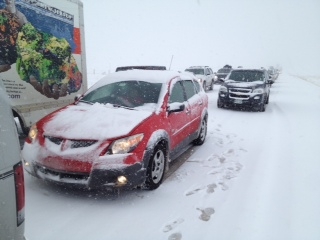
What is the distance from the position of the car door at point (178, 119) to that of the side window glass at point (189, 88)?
223mm

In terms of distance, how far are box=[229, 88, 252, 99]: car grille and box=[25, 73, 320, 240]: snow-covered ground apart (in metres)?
6.04

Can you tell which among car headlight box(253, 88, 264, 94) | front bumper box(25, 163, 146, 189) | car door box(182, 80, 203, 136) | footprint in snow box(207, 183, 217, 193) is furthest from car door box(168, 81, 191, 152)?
car headlight box(253, 88, 264, 94)

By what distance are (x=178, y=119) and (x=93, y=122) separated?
1.64 metres

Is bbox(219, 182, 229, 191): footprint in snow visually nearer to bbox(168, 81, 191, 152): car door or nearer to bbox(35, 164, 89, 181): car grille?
bbox(168, 81, 191, 152): car door

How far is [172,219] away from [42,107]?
4.21 m

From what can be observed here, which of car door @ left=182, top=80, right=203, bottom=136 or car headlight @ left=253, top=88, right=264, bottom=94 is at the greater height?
car door @ left=182, top=80, right=203, bottom=136

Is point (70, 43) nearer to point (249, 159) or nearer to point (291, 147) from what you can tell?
point (249, 159)

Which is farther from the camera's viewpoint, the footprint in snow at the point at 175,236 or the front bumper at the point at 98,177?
the front bumper at the point at 98,177

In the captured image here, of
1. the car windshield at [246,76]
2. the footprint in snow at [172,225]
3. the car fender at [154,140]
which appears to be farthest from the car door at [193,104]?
the car windshield at [246,76]

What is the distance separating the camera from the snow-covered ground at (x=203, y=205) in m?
3.33

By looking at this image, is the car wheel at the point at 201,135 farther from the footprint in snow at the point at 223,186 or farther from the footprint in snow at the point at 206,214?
the footprint in snow at the point at 206,214

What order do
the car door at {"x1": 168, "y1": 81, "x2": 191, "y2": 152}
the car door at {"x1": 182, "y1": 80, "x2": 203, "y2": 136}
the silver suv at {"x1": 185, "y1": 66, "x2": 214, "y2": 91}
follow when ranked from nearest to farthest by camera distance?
the car door at {"x1": 168, "y1": 81, "x2": 191, "y2": 152}, the car door at {"x1": 182, "y1": 80, "x2": 203, "y2": 136}, the silver suv at {"x1": 185, "y1": 66, "x2": 214, "y2": 91}

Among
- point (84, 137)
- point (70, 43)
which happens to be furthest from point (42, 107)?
point (84, 137)

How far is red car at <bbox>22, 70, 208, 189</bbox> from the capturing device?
3.62m
